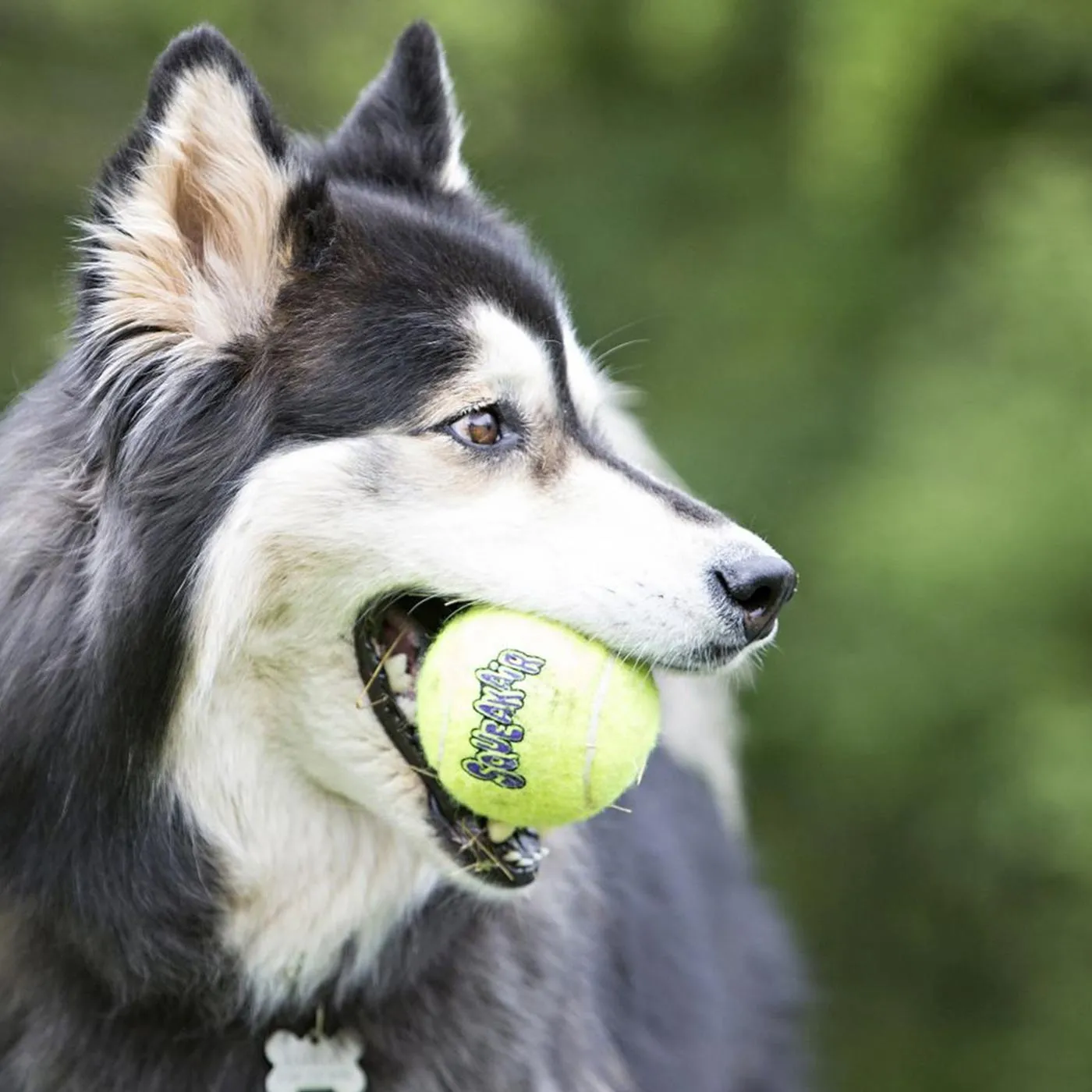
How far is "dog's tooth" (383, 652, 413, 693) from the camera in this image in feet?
7.91

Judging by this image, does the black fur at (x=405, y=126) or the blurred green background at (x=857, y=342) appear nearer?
the black fur at (x=405, y=126)

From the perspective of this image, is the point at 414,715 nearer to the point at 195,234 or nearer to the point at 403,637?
the point at 403,637

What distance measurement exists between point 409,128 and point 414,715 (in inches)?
45.6

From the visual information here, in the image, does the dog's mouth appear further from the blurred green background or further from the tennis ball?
the blurred green background

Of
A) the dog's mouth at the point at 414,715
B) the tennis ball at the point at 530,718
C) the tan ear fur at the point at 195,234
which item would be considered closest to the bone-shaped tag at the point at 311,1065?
the dog's mouth at the point at 414,715

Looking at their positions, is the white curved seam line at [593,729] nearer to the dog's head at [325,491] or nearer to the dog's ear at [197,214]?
the dog's head at [325,491]

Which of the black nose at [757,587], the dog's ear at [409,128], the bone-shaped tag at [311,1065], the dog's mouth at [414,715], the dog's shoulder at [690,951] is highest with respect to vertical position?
the dog's ear at [409,128]

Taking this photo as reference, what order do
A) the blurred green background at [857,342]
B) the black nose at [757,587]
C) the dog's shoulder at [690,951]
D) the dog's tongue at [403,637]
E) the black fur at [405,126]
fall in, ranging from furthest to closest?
the blurred green background at [857,342] → the dog's shoulder at [690,951] → the black fur at [405,126] → the dog's tongue at [403,637] → the black nose at [757,587]

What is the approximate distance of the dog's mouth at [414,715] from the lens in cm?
237

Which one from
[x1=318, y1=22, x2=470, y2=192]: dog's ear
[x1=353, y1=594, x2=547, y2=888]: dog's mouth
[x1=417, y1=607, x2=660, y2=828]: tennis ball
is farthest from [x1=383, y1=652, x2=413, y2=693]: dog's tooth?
[x1=318, y1=22, x2=470, y2=192]: dog's ear

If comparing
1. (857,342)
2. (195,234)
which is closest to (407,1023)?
(195,234)

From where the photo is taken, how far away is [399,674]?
2.42 m

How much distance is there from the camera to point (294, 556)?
7.72ft

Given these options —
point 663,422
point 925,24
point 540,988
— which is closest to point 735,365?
point 663,422
